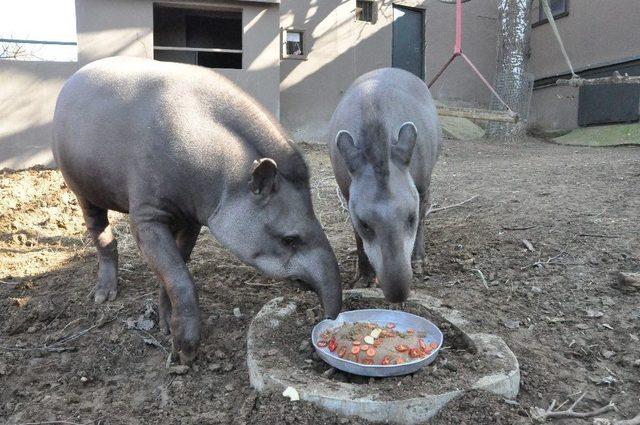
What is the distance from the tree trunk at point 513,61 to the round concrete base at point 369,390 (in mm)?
10084

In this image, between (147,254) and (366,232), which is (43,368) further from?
(366,232)

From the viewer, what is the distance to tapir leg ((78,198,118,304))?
13.4ft

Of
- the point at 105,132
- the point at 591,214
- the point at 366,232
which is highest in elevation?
the point at 105,132

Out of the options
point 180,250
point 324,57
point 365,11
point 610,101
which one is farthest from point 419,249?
point 610,101

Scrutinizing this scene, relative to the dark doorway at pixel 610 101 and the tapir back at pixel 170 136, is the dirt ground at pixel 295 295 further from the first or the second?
the dark doorway at pixel 610 101

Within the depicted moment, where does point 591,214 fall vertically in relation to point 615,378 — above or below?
above

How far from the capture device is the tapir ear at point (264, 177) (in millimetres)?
2898

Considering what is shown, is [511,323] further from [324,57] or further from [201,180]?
[324,57]

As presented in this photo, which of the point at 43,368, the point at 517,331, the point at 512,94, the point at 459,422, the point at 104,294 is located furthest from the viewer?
the point at 512,94

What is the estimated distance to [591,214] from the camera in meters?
5.25

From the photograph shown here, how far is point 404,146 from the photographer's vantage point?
342 centimetres

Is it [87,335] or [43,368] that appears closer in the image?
[43,368]

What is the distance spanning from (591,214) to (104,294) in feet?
13.8

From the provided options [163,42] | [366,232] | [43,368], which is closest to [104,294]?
[43,368]
